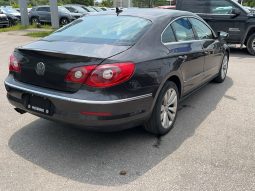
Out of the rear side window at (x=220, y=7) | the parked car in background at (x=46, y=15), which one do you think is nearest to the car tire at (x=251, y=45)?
the rear side window at (x=220, y=7)

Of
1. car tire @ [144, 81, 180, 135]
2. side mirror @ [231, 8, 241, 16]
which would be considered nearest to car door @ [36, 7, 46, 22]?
side mirror @ [231, 8, 241, 16]

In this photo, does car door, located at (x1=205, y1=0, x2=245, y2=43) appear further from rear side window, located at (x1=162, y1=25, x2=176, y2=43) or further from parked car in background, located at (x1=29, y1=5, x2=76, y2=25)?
parked car in background, located at (x1=29, y1=5, x2=76, y2=25)

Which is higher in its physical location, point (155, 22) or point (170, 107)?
point (155, 22)

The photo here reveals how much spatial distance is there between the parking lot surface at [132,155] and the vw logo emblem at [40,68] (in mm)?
897

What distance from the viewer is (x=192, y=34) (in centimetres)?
500

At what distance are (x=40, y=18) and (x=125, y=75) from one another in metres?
22.3

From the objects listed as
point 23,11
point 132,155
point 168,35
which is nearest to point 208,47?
point 168,35

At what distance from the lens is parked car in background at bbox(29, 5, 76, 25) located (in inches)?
902

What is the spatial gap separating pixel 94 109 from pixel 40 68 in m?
0.81

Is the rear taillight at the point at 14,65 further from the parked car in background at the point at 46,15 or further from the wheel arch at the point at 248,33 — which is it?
the parked car in background at the point at 46,15

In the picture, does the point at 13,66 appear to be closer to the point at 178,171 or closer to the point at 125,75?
the point at 125,75

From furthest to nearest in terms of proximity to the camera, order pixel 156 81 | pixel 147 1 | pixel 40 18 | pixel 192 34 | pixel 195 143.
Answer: pixel 147 1
pixel 40 18
pixel 192 34
pixel 195 143
pixel 156 81

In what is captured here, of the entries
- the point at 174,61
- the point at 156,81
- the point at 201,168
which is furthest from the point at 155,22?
the point at 201,168

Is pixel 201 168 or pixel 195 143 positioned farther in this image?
pixel 195 143
